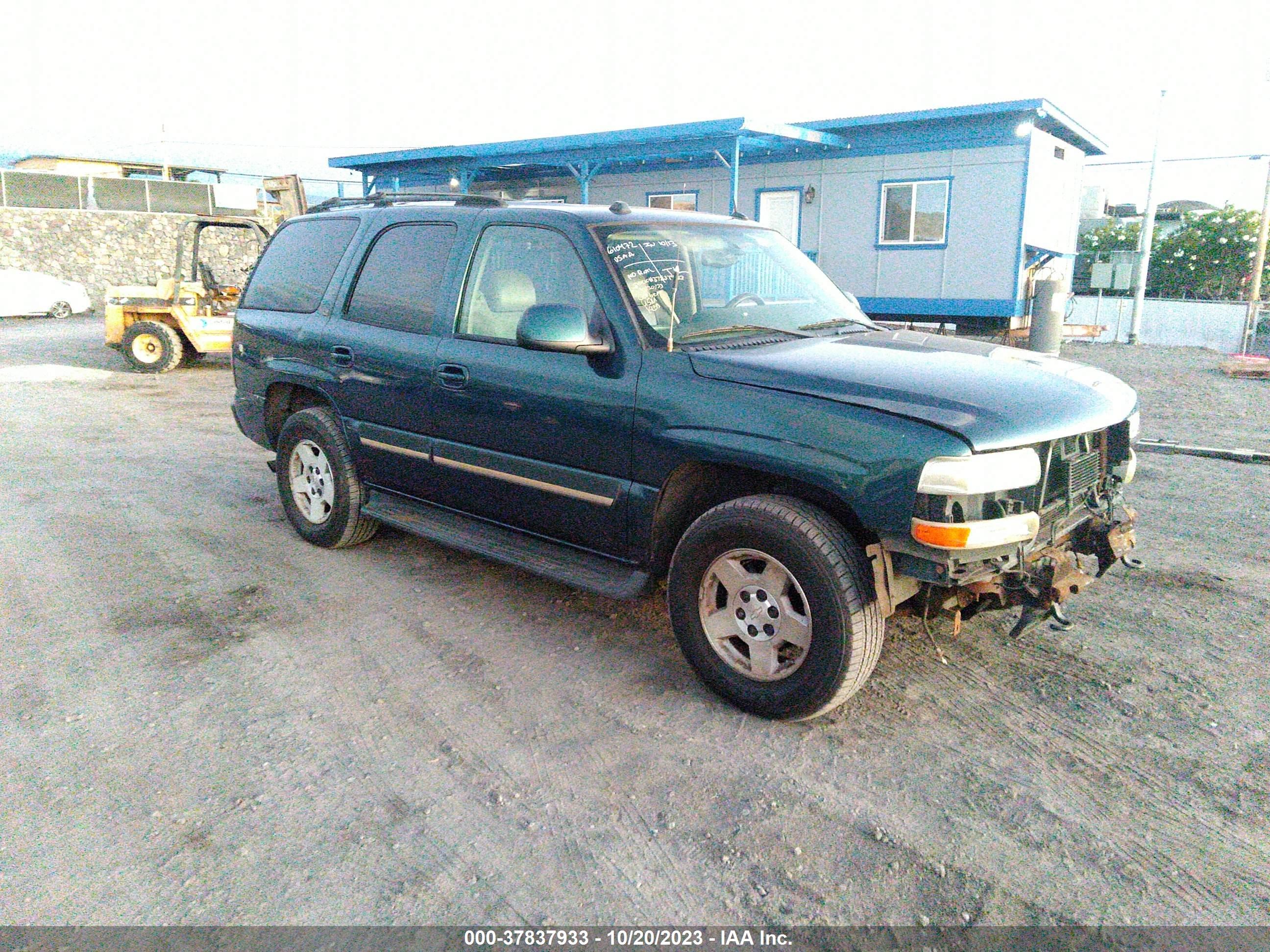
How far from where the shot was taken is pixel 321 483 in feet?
17.9

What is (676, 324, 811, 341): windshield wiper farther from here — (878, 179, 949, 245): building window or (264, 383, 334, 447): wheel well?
(878, 179, 949, 245): building window

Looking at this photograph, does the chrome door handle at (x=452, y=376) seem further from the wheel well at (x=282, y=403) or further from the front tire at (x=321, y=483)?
the wheel well at (x=282, y=403)

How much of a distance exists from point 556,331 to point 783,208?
52.1ft

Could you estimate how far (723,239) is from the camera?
459cm

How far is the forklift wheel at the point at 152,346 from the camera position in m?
14.1

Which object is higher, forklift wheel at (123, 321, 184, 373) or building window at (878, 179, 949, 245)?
building window at (878, 179, 949, 245)

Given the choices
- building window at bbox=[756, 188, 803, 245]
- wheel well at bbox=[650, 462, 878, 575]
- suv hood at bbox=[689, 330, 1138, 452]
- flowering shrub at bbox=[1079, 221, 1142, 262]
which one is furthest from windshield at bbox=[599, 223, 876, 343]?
flowering shrub at bbox=[1079, 221, 1142, 262]

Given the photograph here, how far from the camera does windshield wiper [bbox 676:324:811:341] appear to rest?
3891 millimetres

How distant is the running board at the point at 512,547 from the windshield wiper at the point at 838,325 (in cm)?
145

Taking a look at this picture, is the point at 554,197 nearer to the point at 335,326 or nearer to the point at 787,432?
the point at 335,326

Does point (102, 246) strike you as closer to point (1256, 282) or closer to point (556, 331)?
point (556, 331)

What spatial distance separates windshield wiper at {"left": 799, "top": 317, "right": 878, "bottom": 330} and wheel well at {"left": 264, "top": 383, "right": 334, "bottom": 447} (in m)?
3.01

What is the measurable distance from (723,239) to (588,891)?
316 centimetres

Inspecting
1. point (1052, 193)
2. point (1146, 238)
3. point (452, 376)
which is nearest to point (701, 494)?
point (452, 376)
